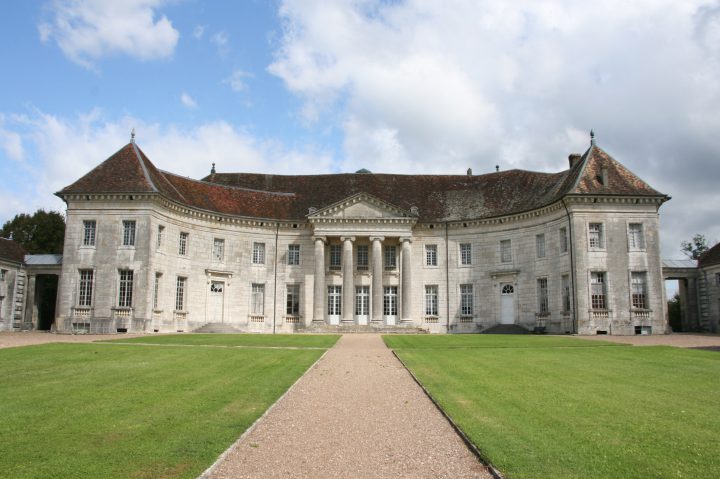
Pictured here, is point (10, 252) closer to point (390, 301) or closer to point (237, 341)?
point (237, 341)

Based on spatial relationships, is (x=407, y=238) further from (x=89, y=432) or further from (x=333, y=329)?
(x=89, y=432)

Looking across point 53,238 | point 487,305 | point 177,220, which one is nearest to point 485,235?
point 487,305

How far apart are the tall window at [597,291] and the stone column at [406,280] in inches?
423

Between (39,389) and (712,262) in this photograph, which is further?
(712,262)

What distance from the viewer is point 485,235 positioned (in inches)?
1441

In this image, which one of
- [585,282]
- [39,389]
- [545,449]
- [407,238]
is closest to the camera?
[545,449]

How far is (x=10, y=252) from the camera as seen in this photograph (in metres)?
33.8

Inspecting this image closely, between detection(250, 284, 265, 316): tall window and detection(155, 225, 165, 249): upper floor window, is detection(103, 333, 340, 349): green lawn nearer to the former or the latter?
detection(155, 225, 165, 249): upper floor window

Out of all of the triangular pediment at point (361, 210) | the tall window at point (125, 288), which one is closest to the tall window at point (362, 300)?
the triangular pediment at point (361, 210)

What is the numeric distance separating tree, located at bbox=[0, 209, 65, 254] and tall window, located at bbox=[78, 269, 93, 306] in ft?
60.4

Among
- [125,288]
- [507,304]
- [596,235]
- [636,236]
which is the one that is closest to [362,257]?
[507,304]

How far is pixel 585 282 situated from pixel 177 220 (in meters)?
23.1

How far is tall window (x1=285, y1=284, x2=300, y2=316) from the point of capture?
120 feet

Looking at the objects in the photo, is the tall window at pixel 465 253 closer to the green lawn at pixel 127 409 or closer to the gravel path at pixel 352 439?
the green lawn at pixel 127 409
